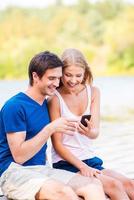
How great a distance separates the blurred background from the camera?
34.1 ft

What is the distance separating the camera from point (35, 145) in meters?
2.23

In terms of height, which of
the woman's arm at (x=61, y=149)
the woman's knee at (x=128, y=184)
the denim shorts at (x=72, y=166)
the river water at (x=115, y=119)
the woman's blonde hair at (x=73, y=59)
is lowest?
the river water at (x=115, y=119)

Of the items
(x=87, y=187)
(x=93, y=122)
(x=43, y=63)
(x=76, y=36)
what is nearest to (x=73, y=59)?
(x=43, y=63)

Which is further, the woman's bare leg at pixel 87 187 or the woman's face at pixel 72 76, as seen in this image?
the woman's face at pixel 72 76

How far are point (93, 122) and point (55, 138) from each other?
19 centimetres

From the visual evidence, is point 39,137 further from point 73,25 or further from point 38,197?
point 73,25

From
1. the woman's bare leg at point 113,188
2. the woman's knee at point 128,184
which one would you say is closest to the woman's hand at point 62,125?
the woman's bare leg at point 113,188

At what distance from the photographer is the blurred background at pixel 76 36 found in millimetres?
10406

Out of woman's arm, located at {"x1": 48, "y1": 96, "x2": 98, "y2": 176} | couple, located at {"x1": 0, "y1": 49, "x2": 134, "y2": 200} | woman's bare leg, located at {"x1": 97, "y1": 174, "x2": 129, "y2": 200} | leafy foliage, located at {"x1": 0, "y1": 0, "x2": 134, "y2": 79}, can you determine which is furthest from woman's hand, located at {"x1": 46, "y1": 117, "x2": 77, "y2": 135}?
leafy foliage, located at {"x1": 0, "y1": 0, "x2": 134, "y2": 79}

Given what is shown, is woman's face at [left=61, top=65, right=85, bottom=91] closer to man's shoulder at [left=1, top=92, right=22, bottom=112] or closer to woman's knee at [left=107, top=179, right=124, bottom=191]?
man's shoulder at [left=1, top=92, right=22, bottom=112]

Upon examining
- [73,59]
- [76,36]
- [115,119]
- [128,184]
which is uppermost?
[73,59]

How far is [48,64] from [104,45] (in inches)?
340

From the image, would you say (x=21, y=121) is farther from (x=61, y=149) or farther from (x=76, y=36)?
(x=76, y=36)

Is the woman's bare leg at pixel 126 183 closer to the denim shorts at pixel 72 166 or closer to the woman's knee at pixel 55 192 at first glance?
the denim shorts at pixel 72 166
